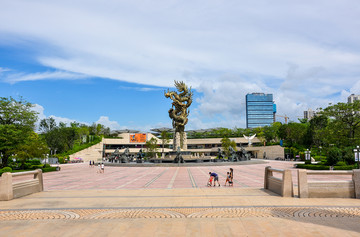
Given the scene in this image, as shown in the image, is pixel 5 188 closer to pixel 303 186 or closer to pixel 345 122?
pixel 303 186

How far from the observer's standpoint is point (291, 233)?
6324 millimetres

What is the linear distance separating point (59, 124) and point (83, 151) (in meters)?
19.9

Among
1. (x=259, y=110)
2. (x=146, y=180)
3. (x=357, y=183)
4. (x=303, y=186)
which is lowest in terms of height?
(x=146, y=180)

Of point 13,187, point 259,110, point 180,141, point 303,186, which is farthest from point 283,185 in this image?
point 259,110

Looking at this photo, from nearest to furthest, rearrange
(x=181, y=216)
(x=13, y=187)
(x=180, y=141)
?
1. (x=181, y=216)
2. (x=13, y=187)
3. (x=180, y=141)

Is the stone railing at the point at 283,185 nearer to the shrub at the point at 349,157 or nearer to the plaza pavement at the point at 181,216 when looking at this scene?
the plaza pavement at the point at 181,216

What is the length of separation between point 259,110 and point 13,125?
16010 centimetres

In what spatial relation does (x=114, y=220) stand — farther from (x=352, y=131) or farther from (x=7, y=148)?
(x=352, y=131)

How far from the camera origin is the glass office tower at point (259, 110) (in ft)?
570

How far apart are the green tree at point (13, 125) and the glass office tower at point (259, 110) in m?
151

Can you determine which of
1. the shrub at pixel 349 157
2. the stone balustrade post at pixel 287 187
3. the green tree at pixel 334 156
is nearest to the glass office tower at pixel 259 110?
the green tree at pixel 334 156

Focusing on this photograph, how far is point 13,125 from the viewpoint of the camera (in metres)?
31.9

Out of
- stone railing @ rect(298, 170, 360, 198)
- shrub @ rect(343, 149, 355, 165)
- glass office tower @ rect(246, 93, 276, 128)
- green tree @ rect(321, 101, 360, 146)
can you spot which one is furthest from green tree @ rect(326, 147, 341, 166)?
glass office tower @ rect(246, 93, 276, 128)

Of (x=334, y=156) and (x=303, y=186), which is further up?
(x=303, y=186)
